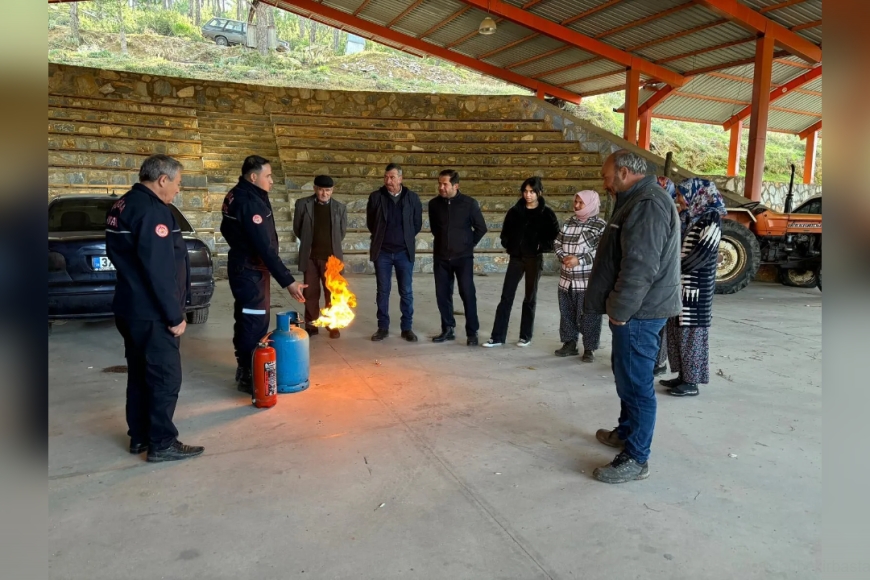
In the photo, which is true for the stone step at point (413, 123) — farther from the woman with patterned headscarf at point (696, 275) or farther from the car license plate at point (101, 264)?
the woman with patterned headscarf at point (696, 275)

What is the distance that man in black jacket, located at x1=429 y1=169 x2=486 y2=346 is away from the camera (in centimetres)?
583

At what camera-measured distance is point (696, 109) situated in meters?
20.2

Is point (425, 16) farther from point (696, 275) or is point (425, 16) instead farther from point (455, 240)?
point (696, 275)

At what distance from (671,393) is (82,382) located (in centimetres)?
471

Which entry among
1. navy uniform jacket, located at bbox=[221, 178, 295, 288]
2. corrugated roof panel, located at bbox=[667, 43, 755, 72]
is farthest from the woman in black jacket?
corrugated roof panel, located at bbox=[667, 43, 755, 72]

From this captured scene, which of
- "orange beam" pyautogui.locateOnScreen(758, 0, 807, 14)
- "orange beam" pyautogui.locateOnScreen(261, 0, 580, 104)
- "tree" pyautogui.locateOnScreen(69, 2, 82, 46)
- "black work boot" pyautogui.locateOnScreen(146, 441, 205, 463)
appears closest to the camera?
"black work boot" pyautogui.locateOnScreen(146, 441, 205, 463)

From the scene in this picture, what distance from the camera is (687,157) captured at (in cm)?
2692

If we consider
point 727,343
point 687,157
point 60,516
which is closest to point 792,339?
point 727,343

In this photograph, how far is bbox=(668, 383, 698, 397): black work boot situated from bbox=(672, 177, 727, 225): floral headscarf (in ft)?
4.21

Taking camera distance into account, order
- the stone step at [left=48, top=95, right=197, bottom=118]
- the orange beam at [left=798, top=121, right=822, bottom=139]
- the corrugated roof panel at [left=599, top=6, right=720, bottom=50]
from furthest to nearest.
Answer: the orange beam at [left=798, top=121, right=822, bottom=139]
the stone step at [left=48, top=95, right=197, bottom=118]
the corrugated roof panel at [left=599, top=6, right=720, bottom=50]

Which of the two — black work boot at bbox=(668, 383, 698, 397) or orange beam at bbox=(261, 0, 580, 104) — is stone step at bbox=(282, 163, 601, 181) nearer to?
orange beam at bbox=(261, 0, 580, 104)

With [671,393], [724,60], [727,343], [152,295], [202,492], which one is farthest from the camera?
[724,60]
